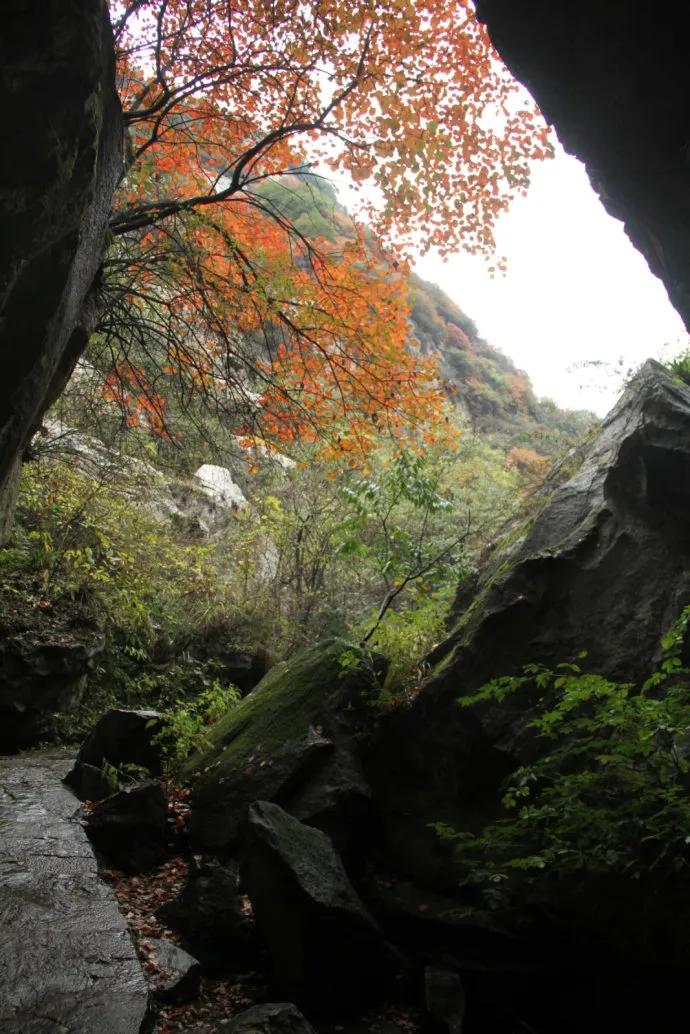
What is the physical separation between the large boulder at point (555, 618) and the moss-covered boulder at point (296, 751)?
1.35ft

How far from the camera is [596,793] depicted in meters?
4.03

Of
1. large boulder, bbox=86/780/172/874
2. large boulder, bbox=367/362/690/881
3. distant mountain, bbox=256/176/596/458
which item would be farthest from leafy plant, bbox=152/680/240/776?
distant mountain, bbox=256/176/596/458

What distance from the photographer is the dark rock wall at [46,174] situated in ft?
8.87

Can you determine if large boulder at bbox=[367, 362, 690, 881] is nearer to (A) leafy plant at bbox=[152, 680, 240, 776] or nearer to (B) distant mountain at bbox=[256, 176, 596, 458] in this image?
(A) leafy plant at bbox=[152, 680, 240, 776]

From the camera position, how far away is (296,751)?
17.9 ft

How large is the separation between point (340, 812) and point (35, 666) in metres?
4.51

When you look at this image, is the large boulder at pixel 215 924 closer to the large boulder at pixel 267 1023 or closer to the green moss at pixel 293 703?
the large boulder at pixel 267 1023

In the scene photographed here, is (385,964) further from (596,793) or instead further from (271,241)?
(271,241)

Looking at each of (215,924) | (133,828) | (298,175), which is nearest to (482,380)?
(298,175)

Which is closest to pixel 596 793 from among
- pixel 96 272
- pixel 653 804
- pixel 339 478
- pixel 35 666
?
pixel 653 804

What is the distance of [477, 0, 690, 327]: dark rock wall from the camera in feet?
12.0

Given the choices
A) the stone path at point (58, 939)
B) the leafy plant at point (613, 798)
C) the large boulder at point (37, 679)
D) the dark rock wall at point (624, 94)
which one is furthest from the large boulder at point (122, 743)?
the dark rock wall at point (624, 94)

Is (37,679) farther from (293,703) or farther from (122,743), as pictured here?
(293,703)

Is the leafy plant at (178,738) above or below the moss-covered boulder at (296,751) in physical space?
below
